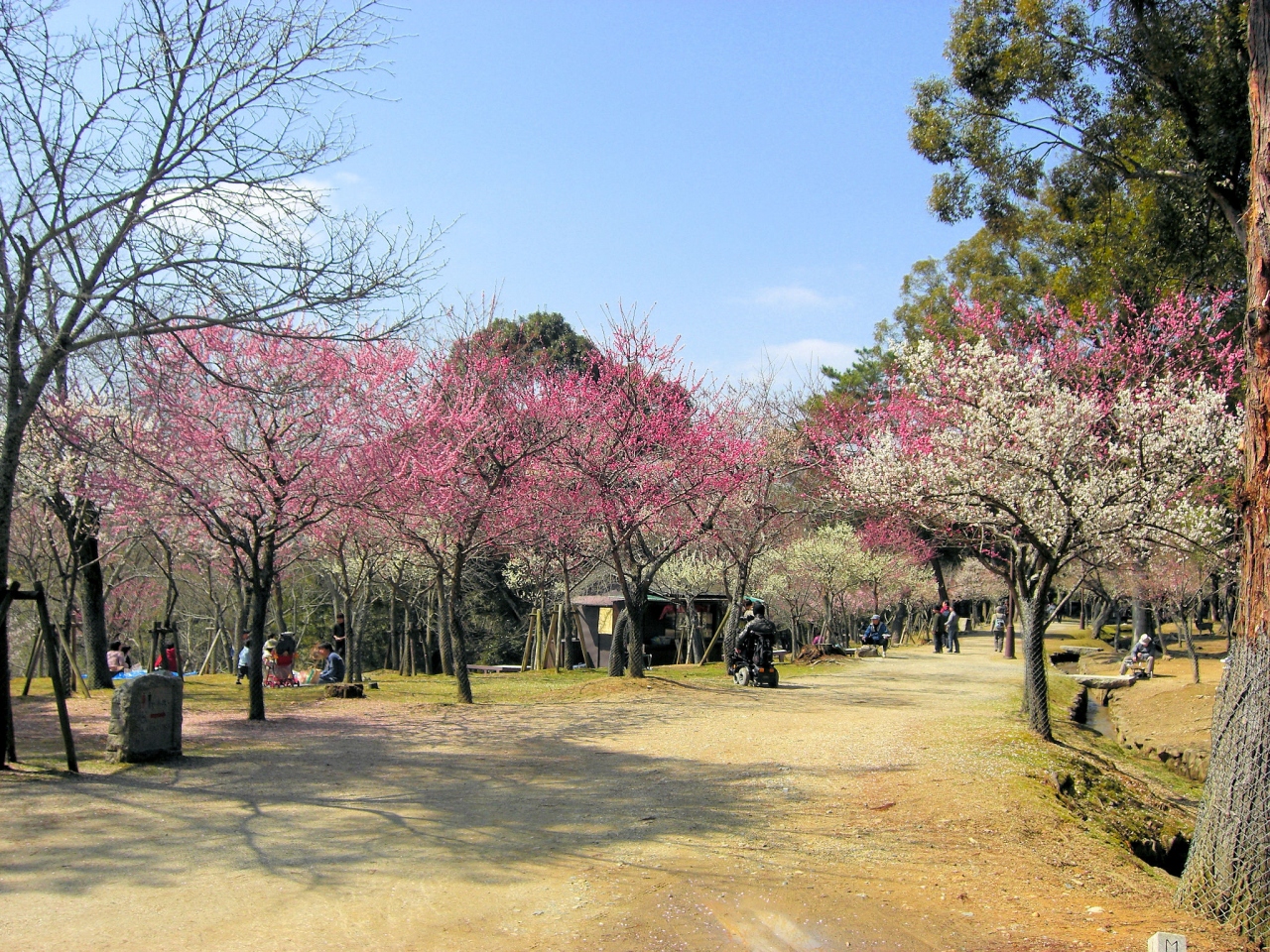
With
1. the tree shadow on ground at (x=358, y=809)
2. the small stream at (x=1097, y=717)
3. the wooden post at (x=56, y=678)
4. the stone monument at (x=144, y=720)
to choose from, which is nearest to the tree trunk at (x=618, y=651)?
the tree shadow on ground at (x=358, y=809)

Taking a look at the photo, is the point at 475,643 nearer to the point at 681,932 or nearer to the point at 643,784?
the point at 643,784

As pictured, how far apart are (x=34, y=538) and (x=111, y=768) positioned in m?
17.2

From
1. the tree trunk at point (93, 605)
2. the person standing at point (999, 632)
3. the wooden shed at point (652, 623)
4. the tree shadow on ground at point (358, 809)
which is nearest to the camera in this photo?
the tree shadow on ground at point (358, 809)

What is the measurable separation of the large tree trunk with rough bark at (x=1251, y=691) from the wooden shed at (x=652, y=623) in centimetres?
2851

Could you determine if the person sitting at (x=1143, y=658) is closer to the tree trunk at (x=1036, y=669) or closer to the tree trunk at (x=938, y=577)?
the tree trunk at (x=1036, y=669)

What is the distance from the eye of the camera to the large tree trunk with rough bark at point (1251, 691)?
17.7ft

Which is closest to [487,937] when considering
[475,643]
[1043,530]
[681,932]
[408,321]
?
[681,932]

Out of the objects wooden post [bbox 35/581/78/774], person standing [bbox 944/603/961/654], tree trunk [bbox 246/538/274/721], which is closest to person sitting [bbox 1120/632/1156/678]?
person standing [bbox 944/603/961/654]

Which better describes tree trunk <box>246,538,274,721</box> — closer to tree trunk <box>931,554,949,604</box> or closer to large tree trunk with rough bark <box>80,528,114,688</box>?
large tree trunk with rough bark <box>80,528,114,688</box>

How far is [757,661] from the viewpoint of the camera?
16.1 metres

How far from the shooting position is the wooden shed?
34.5 m

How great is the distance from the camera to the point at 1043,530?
11.0 meters

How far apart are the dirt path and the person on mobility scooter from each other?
5.47 m

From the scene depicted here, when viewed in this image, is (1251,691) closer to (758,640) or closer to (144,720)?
(144,720)
